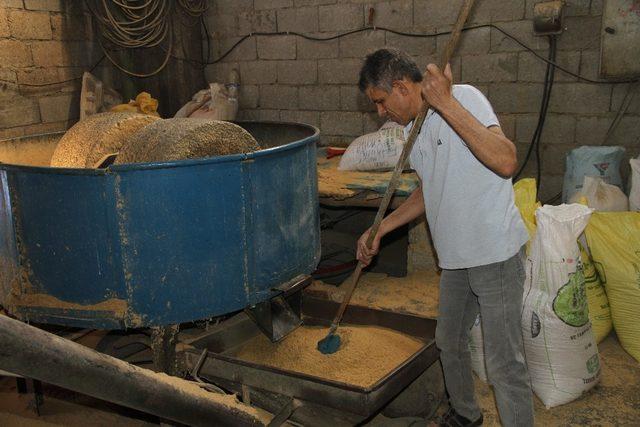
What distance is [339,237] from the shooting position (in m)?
4.25

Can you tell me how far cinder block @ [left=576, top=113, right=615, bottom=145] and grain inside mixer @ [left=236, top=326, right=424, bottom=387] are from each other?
7.79ft

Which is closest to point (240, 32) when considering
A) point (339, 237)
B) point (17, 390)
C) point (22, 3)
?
point (22, 3)

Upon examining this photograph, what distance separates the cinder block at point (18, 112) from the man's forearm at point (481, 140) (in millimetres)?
4167

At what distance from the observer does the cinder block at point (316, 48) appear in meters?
5.39

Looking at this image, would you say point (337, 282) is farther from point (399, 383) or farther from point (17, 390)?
point (17, 390)

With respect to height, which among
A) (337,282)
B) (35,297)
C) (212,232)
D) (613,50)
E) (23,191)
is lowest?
(337,282)

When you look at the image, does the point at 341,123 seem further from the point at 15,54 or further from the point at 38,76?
the point at 15,54

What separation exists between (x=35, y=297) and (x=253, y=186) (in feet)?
3.40

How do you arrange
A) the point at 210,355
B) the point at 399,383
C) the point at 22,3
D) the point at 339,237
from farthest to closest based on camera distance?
the point at 22,3 < the point at 339,237 < the point at 210,355 < the point at 399,383

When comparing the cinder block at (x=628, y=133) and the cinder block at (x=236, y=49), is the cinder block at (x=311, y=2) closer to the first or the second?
the cinder block at (x=236, y=49)

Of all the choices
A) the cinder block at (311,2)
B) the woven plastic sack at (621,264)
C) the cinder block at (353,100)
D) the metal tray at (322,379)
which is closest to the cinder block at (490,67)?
the cinder block at (353,100)

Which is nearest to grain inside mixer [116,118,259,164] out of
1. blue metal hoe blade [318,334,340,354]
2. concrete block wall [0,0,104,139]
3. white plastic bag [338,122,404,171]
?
blue metal hoe blade [318,334,340,354]

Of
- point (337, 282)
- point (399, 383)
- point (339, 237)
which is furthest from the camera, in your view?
point (339, 237)

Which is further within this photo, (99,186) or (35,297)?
(35,297)
